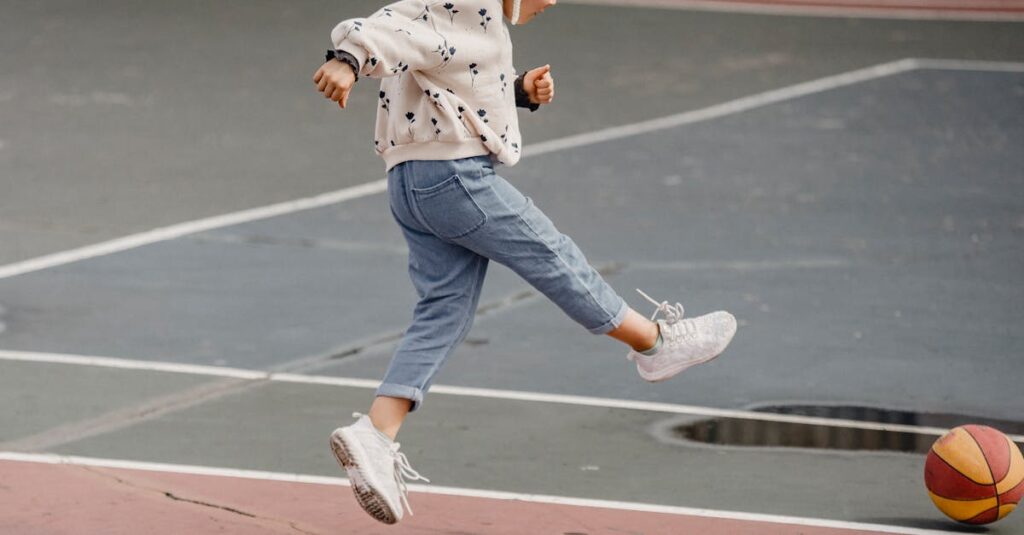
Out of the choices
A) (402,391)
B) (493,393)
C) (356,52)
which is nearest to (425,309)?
(402,391)

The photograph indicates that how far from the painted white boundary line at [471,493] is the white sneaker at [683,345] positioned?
1.68ft

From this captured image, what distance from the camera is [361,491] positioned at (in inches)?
234

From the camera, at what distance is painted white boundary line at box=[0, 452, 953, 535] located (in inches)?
261

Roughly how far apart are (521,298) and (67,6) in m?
12.8

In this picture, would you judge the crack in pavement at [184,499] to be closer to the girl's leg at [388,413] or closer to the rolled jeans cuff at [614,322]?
the girl's leg at [388,413]

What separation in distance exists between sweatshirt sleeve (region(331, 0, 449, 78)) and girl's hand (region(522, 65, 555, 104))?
0.57 meters

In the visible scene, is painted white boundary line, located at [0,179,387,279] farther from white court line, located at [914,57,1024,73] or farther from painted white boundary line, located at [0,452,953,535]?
white court line, located at [914,57,1024,73]

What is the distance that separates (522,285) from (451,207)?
4.55m

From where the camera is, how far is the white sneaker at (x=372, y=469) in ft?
19.5

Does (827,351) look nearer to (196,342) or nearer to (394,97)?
(196,342)

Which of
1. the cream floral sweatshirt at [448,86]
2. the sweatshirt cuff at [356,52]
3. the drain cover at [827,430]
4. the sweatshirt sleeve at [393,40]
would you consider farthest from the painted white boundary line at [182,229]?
the sweatshirt cuff at [356,52]

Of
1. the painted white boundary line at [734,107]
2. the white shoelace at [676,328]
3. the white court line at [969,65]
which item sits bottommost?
the painted white boundary line at [734,107]

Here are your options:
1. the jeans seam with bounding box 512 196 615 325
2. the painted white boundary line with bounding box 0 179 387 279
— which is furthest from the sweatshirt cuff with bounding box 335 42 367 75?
the painted white boundary line with bounding box 0 179 387 279

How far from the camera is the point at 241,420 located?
7859mm
